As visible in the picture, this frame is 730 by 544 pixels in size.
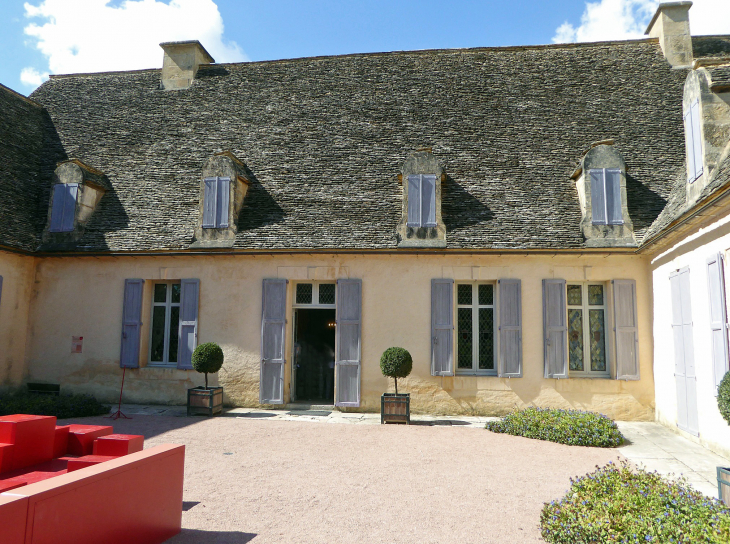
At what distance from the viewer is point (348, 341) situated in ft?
33.1

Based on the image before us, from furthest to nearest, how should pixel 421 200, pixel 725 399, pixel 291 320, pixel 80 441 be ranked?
pixel 291 320
pixel 421 200
pixel 725 399
pixel 80 441

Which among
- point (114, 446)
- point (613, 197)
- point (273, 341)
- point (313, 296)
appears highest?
point (613, 197)

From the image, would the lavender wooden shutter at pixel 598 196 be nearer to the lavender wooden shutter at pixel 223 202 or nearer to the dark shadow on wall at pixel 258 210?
the dark shadow on wall at pixel 258 210

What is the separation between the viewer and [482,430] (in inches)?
337

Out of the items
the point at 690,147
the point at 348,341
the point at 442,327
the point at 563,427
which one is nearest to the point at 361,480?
the point at 563,427

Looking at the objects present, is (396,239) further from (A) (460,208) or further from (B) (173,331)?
(B) (173,331)

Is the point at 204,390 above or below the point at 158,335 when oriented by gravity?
below

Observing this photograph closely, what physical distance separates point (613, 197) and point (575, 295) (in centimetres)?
203

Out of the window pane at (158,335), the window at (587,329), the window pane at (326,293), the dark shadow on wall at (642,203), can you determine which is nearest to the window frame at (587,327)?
the window at (587,329)

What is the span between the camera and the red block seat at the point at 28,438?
426 centimetres

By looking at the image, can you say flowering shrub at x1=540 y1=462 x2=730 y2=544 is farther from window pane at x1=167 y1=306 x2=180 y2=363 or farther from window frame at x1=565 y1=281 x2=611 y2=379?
window pane at x1=167 y1=306 x2=180 y2=363

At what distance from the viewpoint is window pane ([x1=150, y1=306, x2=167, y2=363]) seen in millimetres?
10969

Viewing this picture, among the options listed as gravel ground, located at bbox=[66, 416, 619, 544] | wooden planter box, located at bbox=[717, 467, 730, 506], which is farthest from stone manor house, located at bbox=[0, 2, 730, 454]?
wooden planter box, located at bbox=[717, 467, 730, 506]

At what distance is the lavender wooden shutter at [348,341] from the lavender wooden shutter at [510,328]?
273 centimetres
